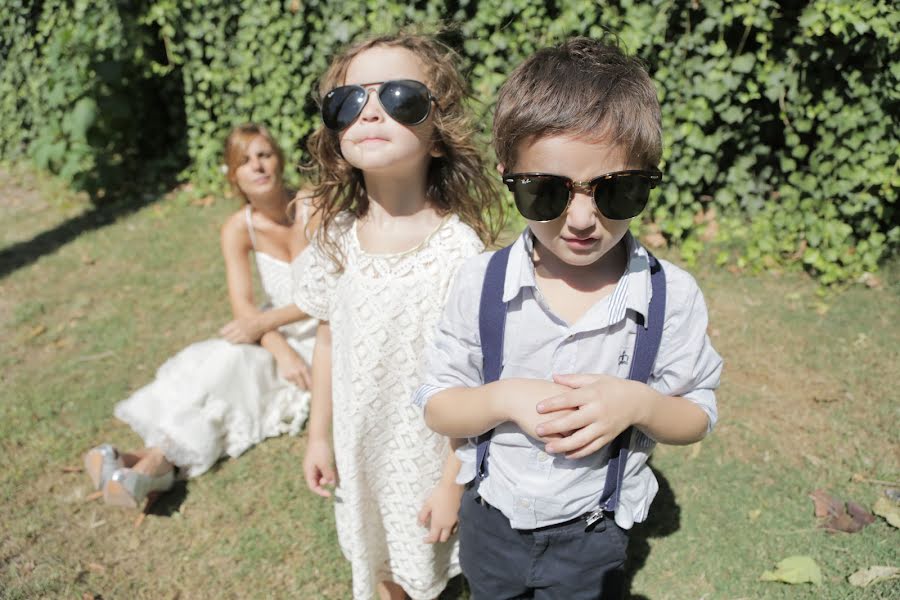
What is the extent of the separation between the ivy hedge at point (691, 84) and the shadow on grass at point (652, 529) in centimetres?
204

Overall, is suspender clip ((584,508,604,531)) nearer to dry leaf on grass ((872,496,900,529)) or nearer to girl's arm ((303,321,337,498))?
girl's arm ((303,321,337,498))

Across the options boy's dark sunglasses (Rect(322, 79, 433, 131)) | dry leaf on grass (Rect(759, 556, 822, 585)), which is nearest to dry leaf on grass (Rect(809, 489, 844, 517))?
dry leaf on grass (Rect(759, 556, 822, 585))

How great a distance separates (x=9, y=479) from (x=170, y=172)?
14.7ft

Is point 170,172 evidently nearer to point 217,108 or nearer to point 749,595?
point 217,108

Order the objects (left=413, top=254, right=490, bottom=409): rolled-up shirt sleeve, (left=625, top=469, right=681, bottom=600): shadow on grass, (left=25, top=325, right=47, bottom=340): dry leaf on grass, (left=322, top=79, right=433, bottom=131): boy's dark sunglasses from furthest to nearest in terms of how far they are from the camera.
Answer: (left=25, top=325, right=47, bottom=340): dry leaf on grass < (left=625, top=469, right=681, bottom=600): shadow on grass < (left=322, top=79, right=433, bottom=131): boy's dark sunglasses < (left=413, top=254, right=490, bottom=409): rolled-up shirt sleeve

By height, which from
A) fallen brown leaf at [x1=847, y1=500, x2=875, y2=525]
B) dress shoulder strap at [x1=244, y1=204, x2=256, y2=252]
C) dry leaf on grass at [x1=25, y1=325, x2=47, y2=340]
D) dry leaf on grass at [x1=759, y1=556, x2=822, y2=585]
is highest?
dress shoulder strap at [x1=244, y1=204, x2=256, y2=252]

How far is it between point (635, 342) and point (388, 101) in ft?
2.97

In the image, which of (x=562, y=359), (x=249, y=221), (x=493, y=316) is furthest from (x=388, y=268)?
(x=249, y=221)

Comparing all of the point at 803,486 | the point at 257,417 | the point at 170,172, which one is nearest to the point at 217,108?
the point at 170,172

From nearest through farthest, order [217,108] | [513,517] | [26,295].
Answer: [513,517] < [26,295] < [217,108]

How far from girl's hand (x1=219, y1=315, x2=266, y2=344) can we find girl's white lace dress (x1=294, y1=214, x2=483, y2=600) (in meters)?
1.01

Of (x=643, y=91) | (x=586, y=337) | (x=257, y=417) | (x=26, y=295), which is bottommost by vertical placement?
(x=26, y=295)

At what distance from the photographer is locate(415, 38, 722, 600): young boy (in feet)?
4.44

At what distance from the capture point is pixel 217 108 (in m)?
6.26
